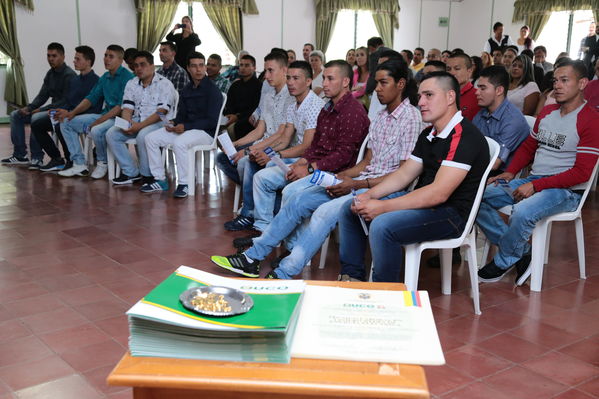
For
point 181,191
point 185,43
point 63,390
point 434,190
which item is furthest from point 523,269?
point 185,43

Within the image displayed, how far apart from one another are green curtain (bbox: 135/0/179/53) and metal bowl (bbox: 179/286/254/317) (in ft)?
34.3

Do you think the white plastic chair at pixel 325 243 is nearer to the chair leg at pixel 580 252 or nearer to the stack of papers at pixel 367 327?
the chair leg at pixel 580 252

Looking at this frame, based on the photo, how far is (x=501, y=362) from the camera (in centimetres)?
219

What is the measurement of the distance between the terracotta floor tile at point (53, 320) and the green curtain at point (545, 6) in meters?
11.8

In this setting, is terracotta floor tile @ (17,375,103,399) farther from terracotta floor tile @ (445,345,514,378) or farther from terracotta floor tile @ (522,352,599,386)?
terracotta floor tile @ (522,352,599,386)

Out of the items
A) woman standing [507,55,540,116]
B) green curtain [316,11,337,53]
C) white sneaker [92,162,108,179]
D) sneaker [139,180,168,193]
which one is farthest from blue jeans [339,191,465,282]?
green curtain [316,11,337,53]

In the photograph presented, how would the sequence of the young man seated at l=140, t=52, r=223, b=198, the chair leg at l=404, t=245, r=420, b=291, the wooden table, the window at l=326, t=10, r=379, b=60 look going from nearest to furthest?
the wooden table < the chair leg at l=404, t=245, r=420, b=291 < the young man seated at l=140, t=52, r=223, b=198 < the window at l=326, t=10, r=379, b=60

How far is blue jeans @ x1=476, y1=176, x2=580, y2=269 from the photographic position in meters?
2.88

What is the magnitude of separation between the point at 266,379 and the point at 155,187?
446 cm

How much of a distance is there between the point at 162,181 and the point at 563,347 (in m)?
3.72

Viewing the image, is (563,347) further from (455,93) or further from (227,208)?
(227,208)

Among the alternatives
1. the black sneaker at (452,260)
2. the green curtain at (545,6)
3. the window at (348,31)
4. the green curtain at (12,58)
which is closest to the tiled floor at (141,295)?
the black sneaker at (452,260)

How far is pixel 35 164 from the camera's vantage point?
6.16 m

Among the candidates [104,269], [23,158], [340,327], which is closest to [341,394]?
[340,327]
